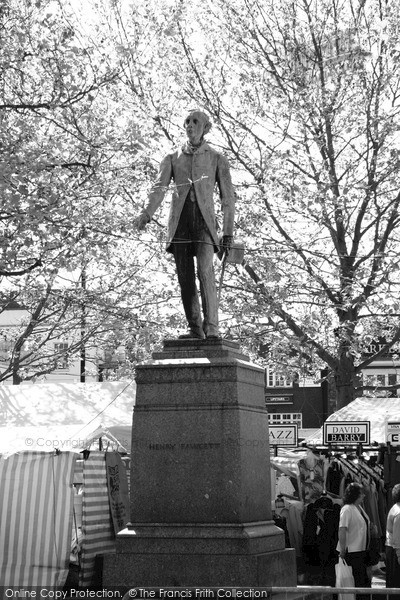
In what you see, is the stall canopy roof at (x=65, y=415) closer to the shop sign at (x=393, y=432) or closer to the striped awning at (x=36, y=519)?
the shop sign at (x=393, y=432)

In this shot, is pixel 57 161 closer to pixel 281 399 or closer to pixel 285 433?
pixel 285 433

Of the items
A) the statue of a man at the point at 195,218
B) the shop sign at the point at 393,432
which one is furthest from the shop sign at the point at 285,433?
the statue of a man at the point at 195,218

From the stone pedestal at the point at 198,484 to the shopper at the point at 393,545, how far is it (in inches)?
134

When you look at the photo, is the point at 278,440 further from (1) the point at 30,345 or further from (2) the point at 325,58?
(1) the point at 30,345

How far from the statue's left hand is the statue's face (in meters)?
1.03

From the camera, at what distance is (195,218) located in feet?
35.0

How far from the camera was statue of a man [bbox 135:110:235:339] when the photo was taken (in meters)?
10.6

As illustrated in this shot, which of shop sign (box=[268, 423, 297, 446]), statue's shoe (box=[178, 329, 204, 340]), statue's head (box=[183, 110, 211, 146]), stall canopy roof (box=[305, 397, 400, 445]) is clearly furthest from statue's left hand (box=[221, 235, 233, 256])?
stall canopy roof (box=[305, 397, 400, 445])

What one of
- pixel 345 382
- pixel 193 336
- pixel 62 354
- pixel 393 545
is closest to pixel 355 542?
pixel 393 545

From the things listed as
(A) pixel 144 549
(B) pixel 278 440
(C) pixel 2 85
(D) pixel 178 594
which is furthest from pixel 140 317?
(D) pixel 178 594

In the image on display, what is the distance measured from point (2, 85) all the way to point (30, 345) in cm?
1456

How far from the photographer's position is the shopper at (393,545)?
13.1 metres

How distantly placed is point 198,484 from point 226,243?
2556 millimetres

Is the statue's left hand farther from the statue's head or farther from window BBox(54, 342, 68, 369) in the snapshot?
window BBox(54, 342, 68, 369)
